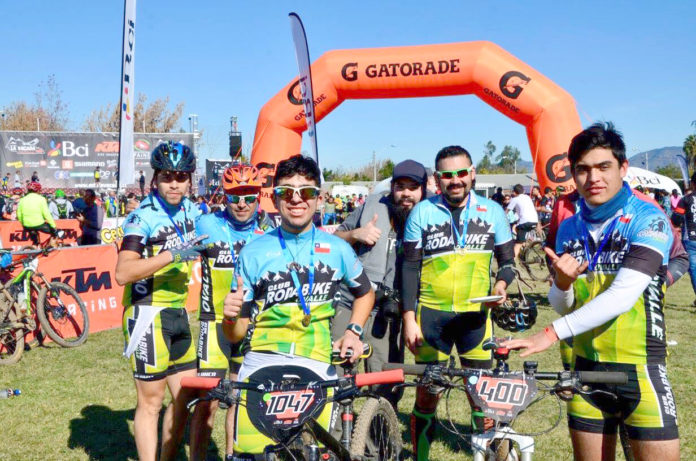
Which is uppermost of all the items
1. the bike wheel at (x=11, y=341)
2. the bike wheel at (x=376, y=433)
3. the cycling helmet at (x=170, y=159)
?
the cycling helmet at (x=170, y=159)

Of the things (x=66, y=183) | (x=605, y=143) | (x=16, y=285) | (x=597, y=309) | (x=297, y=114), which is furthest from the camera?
(x=66, y=183)

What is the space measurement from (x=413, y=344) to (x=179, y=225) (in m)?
1.81

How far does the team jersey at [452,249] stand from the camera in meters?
4.12

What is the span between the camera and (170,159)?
405 centimetres

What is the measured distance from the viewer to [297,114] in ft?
45.3

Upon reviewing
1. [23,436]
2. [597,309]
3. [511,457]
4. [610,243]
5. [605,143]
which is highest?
[605,143]

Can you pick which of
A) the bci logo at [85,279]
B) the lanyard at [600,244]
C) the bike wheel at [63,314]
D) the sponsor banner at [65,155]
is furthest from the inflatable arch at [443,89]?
the sponsor banner at [65,155]

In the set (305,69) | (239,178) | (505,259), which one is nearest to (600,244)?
(505,259)

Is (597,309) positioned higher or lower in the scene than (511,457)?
higher

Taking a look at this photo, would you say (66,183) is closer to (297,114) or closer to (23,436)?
(297,114)

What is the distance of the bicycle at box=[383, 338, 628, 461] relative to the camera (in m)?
2.34

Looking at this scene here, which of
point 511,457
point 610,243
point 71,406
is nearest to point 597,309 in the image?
point 610,243

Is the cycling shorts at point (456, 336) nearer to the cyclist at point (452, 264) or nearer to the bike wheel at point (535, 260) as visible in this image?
the cyclist at point (452, 264)

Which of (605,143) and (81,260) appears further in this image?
(81,260)
